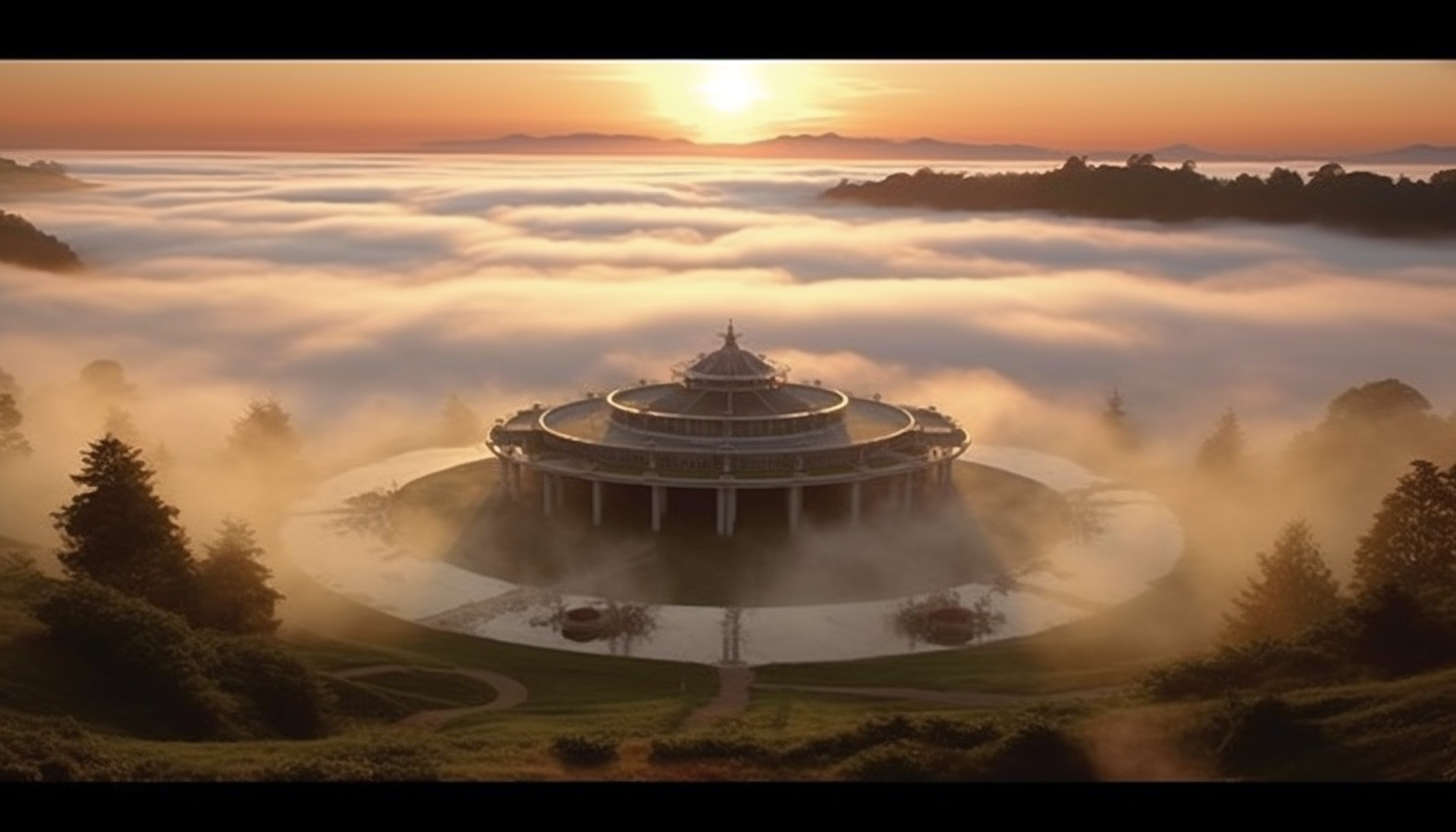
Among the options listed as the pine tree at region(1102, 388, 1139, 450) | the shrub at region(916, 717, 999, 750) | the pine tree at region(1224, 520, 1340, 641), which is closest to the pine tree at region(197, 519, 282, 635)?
the shrub at region(916, 717, 999, 750)

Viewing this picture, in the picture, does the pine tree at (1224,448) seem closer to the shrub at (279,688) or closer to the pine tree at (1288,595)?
the pine tree at (1288,595)

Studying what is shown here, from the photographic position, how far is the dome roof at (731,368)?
9281 cm

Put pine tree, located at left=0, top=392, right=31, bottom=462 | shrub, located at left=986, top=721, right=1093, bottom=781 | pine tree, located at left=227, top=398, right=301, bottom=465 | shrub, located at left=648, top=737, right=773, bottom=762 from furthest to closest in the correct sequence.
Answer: pine tree, located at left=227, top=398, right=301, bottom=465 < pine tree, located at left=0, top=392, right=31, bottom=462 < shrub, located at left=648, top=737, right=773, bottom=762 < shrub, located at left=986, top=721, right=1093, bottom=781

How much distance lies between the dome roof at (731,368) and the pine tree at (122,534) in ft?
134

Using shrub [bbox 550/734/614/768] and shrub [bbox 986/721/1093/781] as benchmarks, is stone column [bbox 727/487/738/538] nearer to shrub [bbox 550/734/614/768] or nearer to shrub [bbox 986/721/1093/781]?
shrub [bbox 550/734/614/768]

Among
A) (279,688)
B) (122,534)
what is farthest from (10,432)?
(279,688)

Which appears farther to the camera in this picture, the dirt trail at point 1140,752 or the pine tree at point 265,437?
the pine tree at point 265,437

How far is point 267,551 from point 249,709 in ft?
116

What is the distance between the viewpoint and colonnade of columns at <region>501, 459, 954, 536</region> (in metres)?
83.8

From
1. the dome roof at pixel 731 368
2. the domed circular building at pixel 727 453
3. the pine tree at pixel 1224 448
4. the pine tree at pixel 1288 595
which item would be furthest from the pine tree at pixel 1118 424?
the pine tree at pixel 1288 595

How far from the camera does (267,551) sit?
8444 centimetres

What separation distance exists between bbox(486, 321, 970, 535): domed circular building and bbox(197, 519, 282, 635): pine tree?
25.0m
